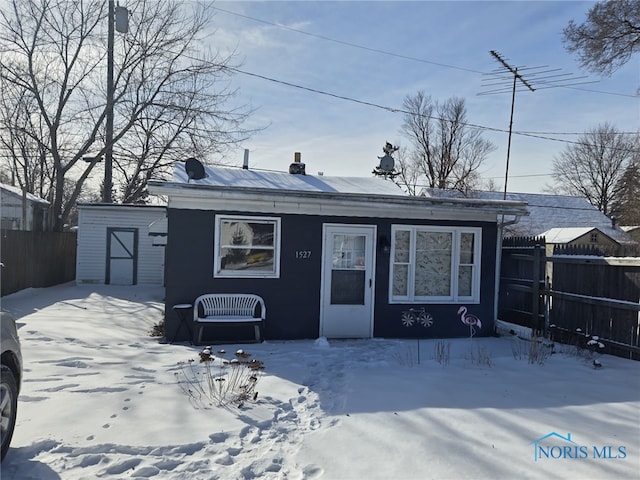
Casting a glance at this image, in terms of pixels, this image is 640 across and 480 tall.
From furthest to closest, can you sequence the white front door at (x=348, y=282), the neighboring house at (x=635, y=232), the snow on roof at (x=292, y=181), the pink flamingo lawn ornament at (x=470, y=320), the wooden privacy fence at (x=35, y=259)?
the neighboring house at (x=635, y=232)
the wooden privacy fence at (x=35, y=259)
the snow on roof at (x=292, y=181)
the white front door at (x=348, y=282)
the pink flamingo lawn ornament at (x=470, y=320)

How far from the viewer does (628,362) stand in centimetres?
628

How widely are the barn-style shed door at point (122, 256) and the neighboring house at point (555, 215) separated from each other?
66.8 feet

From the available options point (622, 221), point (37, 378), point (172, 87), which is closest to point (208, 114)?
point (172, 87)

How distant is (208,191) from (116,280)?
11.0 metres

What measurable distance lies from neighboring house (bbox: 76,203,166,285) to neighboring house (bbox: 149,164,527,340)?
8.55 meters

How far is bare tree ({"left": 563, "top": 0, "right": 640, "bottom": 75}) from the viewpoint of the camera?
455 inches

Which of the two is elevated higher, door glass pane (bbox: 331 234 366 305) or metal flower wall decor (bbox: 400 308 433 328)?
door glass pane (bbox: 331 234 366 305)

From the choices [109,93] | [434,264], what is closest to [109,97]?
[109,93]

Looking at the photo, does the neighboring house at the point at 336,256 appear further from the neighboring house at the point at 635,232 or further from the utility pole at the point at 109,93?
the neighboring house at the point at 635,232

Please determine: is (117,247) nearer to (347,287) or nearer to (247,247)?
(247,247)

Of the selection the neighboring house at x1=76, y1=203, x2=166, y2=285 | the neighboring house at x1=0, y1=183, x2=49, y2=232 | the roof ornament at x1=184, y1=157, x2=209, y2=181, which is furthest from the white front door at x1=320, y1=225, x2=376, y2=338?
the neighboring house at x1=0, y1=183, x2=49, y2=232

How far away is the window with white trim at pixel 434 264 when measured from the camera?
815 cm

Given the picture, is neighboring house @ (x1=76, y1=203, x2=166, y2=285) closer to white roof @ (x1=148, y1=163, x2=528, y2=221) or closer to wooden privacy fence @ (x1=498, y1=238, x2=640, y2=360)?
white roof @ (x1=148, y1=163, x2=528, y2=221)

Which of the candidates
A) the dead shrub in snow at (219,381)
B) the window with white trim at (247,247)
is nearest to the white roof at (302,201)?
the window with white trim at (247,247)
